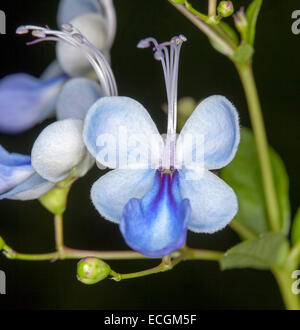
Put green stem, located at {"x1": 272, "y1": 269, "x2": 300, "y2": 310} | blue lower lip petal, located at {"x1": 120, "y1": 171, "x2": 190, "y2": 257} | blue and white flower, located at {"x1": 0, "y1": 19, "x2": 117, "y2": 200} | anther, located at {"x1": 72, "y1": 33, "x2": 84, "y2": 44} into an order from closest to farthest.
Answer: blue lower lip petal, located at {"x1": 120, "y1": 171, "x2": 190, "y2": 257} → blue and white flower, located at {"x1": 0, "y1": 19, "x2": 117, "y2": 200} → anther, located at {"x1": 72, "y1": 33, "x2": 84, "y2": 44} → green stem, located at {"x1": 272, "y1": 269, "x2": 300, "y2": 310}

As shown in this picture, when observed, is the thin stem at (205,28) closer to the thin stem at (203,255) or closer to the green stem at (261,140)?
the green stem at (261,140)

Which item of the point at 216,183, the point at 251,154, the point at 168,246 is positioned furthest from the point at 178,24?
the point at 168,246

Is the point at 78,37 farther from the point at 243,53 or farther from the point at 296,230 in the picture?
the point at 296,230

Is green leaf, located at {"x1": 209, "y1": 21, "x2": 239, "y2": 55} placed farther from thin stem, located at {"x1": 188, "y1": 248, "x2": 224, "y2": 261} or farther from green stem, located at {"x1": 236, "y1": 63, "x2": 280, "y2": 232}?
thin stem, located at {"x1": 188, "y1": 248, "x2": 224, "y2": 261}

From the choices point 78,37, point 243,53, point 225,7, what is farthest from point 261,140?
point 78,37

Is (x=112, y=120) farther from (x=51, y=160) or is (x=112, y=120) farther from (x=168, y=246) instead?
(x=168, y=246)

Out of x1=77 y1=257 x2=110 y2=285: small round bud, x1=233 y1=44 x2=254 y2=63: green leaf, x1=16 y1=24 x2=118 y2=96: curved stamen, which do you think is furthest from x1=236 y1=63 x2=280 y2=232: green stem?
x1=77 y1=257 x2=110 y2=285: small round bud
